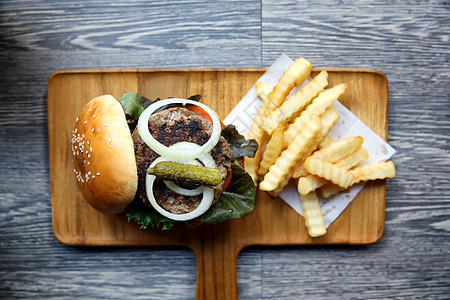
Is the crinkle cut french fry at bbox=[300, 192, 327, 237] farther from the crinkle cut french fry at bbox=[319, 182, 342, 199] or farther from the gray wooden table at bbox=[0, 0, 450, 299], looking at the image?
the gray wooden table at bbox=[0, 0, 450, 299]

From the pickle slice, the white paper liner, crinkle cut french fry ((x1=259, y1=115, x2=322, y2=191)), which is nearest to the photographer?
the pickle slice

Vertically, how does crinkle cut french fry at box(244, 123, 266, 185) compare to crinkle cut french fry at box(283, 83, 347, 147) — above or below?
below

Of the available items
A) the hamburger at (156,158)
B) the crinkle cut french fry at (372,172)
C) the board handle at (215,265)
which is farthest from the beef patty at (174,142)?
Result: the crinkle cut french fry at (372,172)

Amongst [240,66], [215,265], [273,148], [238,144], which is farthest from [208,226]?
[240,66]

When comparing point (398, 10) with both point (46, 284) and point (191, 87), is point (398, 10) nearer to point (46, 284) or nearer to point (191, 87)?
point (191, 87)

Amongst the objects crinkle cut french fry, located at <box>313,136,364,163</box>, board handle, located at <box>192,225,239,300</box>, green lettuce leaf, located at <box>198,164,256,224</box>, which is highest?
crinkle cut french fry, located at <box>313,136,364,163</box>

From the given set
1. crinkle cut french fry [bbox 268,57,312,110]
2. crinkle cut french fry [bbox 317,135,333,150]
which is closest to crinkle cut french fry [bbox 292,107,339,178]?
crinkle cut french fry [bbox 317,135,333,150]
